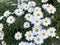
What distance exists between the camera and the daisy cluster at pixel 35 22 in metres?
1.83

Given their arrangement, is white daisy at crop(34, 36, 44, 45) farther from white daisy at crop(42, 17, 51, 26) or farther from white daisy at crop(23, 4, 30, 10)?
white daisy at crop(23, 4, 30, 10)

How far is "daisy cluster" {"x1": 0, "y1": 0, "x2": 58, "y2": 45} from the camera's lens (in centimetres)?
183

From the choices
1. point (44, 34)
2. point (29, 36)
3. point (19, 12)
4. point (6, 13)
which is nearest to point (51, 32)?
point (44, 34)

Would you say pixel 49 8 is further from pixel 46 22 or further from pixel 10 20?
pixel 10 20

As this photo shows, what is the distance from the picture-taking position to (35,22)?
1.85m

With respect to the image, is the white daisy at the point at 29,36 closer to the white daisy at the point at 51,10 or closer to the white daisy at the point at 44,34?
the white daisy at the point at 44,34

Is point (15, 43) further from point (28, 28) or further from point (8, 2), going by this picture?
point (8, 2)

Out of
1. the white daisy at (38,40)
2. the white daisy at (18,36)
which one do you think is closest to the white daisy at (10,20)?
the white daisy at (18,36)

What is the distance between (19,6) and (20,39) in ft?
1.16

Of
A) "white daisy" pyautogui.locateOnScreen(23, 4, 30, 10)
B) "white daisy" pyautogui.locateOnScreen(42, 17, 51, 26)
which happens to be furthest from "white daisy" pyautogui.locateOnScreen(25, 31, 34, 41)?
"white daisy" pyautogui.locateOnScreen(23, 4, 30, 10)

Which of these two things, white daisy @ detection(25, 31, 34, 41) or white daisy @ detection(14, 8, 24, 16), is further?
white daisy @ detection(14, 8, 24, 16)

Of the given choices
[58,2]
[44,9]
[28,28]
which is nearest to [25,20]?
[28,28]

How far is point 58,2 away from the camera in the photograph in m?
2.01

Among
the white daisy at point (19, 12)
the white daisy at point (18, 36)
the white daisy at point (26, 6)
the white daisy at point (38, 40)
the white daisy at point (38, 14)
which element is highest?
the white daisy at point (26, 6)
